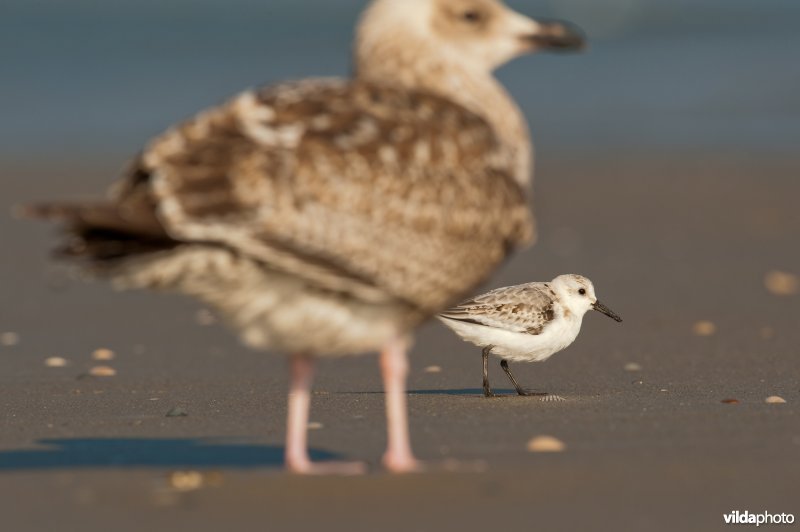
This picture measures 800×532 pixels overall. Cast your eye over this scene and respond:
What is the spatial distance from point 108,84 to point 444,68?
27253 mm

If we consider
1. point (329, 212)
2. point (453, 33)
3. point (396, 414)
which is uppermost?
point (453, 33)

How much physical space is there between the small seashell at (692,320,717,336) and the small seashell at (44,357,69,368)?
14.3 feet

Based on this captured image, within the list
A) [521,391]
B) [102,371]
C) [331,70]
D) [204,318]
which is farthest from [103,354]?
[331,70]

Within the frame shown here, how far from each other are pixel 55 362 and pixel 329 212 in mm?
4963

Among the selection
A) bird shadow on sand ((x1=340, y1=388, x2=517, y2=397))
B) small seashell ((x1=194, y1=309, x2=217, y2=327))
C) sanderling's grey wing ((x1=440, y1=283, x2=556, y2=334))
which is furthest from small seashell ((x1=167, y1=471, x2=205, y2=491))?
small seashell ((x1=194, y1=309, x2=217, y2=327))

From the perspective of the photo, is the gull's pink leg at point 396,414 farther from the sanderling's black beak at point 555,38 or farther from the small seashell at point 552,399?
the small seashell at point 552,399

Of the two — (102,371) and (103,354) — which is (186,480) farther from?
(103,354)

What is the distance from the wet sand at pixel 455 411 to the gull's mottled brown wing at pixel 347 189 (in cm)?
91

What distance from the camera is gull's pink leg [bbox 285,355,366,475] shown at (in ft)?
22.5

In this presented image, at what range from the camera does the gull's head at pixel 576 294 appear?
34.4ft

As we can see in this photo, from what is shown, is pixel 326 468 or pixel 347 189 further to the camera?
pixel 326 468

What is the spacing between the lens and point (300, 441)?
7062 mm

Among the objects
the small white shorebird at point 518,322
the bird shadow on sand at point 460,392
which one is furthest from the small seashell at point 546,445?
the small white shorebird at point 518,322

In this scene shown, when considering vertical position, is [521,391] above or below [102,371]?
below
